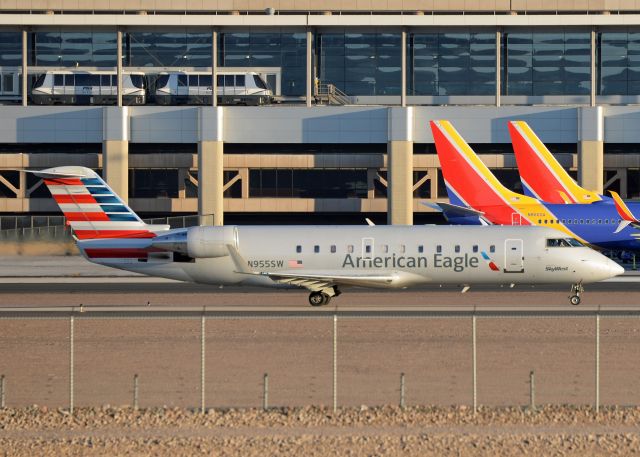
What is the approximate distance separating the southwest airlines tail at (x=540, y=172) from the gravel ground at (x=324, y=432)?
50673 millimetres

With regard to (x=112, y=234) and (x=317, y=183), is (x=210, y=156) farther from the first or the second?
(x=112, y=234)

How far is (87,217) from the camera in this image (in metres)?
47.8

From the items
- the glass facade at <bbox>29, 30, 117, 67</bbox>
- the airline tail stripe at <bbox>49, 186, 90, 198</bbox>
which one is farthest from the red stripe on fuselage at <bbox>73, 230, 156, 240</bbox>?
the glass facade at <bbox>29, 30, 117, 67</bbox>

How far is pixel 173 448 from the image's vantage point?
72.3 feet

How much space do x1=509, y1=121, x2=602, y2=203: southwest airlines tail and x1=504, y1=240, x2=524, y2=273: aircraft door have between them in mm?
28993

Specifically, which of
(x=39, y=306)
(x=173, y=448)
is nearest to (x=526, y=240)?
(x=39, y=306)

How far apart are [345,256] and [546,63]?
52.5 meters

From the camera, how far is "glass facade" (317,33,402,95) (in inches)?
3666

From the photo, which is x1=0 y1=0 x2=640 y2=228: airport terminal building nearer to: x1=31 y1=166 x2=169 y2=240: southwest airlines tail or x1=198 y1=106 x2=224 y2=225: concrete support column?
x1=198 y1=106 x2=224 y2=225: concrete support column

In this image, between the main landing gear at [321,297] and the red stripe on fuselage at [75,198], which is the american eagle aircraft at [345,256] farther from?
the red stripe on fuselage at [75,198]

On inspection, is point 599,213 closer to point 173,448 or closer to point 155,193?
point 155,193

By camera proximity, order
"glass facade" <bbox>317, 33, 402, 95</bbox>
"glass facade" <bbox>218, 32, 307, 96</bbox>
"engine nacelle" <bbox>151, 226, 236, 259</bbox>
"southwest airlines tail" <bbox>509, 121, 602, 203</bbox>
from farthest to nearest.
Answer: "glass facade" <bbox>317, 33, 402, 95</bbox>
"glass facade" <bbox>218, 32, 307, 96</bbox>
"southwest airlines tail" <bbox>509, 121, 602, 203</bbox>
"engine nacelle" <bbox>151, 226, 236, 259</bbox>

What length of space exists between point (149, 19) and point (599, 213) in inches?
1388

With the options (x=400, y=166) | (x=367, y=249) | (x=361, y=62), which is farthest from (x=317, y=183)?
(x=367, y=249)
